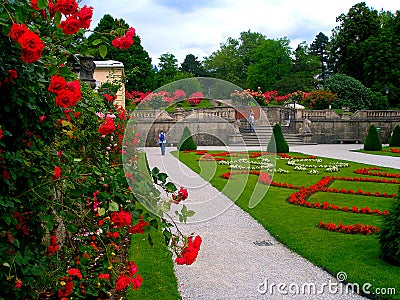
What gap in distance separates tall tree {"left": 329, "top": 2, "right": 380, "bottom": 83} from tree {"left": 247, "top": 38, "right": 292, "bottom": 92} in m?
7.24

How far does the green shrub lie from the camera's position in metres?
5.00

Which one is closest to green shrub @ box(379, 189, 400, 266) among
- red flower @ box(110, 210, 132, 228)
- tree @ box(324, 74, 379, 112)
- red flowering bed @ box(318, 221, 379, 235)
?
red flowering bed @ box(318, 221, 379, 235)

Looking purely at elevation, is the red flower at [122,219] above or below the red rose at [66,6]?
below

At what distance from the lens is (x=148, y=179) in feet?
10.7

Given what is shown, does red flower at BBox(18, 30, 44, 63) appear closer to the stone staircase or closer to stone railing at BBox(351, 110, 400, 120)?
the stone staircase

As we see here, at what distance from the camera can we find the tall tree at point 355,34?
46781mm

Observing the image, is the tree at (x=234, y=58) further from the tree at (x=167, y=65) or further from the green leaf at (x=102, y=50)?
the green leaf at (x=102, y=50)

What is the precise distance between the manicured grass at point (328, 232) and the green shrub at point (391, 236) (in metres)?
0.11

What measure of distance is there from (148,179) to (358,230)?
4.57 metres

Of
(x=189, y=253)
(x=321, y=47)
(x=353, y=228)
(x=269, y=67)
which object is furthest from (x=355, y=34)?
(x=189, y=253)

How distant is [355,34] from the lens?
47.4 metres

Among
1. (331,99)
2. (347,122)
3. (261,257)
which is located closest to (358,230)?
(261,257)

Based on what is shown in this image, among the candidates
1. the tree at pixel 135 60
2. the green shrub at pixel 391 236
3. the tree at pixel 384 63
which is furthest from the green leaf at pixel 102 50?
the tree at pixel 384 63

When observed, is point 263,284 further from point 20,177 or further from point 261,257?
point 20,177
